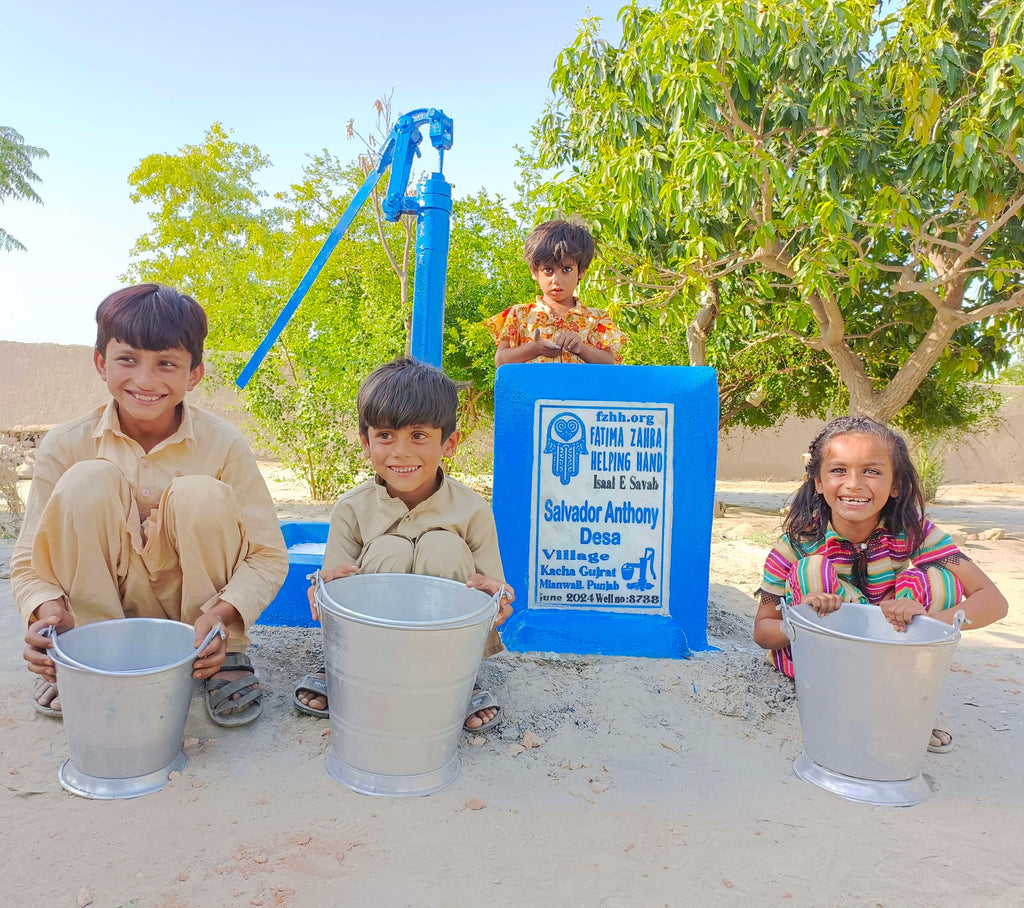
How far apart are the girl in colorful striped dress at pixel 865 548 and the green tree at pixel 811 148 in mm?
2375

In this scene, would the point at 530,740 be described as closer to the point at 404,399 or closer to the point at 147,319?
the point at 404,399

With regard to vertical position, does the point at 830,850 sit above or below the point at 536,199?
below

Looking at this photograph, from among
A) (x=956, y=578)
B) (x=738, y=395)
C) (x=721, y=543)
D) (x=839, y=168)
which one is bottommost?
(x=721, y=543)

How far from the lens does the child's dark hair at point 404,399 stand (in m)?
1.79

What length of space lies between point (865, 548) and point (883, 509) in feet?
0.39

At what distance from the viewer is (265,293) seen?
669 centimetres

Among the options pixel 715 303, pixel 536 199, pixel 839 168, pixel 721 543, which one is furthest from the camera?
pixel 536 199

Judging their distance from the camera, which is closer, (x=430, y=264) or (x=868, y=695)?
(x=868, y=695)

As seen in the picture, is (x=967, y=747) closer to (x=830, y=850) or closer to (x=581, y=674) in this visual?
(x=830, y=850)

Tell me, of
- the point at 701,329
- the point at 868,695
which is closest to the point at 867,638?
the point at 868,695

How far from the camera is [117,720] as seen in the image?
4.70ft

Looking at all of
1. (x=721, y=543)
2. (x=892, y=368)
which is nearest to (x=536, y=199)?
(x=892, y=368)

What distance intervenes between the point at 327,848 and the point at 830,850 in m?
0.91

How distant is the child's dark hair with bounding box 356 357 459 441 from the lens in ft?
5.88
